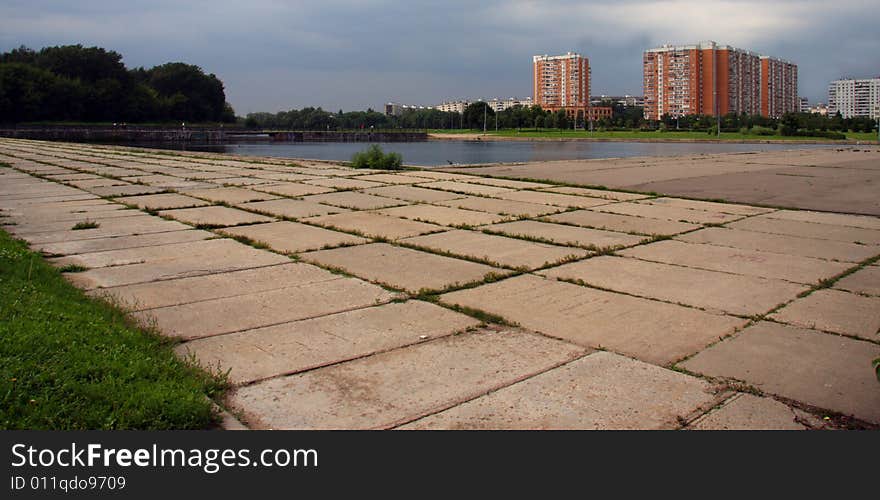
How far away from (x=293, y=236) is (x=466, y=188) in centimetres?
568

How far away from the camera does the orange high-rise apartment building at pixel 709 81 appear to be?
17100 centimetres

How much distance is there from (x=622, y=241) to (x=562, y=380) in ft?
14.0

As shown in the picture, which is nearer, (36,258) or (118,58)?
(36,258)

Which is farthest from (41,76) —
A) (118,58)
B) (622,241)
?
(622,241)

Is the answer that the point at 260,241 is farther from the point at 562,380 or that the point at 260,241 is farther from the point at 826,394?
the point at 826,394

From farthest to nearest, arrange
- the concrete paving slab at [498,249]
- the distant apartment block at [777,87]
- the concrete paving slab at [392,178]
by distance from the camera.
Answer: the distant apartment block at [777,87] → the concrete paving slab at [392,178] → the concrete paving slab at [498,249]

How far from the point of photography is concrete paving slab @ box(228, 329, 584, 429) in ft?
10.7

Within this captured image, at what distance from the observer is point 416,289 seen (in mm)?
5574

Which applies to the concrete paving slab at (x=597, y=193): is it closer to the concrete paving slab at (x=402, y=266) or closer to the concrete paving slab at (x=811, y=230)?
the concrete paving slab at (x=811, y=230)

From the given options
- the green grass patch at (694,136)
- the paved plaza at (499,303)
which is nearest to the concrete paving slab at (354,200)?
the paved plaza at (499,303)

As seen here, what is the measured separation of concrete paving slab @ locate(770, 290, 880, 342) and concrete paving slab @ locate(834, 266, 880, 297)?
0.18 m

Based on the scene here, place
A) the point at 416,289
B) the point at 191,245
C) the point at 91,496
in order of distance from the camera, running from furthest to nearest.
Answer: the point at 191,245 → the point at 416,289 → the point at 91,496

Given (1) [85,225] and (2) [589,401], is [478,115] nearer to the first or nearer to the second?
(1) [85,225]

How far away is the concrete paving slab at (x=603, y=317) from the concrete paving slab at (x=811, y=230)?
3914 millimetres
